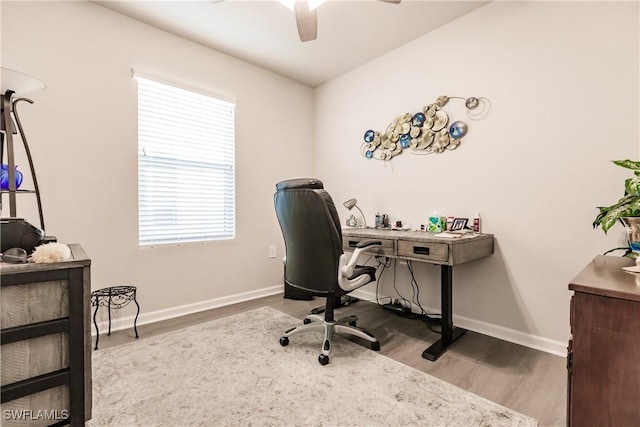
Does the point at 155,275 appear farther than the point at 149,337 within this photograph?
Yes

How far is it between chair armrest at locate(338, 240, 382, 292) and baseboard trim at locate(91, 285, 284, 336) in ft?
5.18

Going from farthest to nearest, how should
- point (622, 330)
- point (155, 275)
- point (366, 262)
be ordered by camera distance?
point (366, 262) → point (155, 275) → point (622, 330)

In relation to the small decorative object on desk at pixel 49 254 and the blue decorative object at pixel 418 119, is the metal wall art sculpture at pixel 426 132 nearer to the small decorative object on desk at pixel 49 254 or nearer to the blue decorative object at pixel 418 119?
the blue decorative object at pixel 418 119

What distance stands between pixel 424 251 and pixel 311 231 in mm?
787

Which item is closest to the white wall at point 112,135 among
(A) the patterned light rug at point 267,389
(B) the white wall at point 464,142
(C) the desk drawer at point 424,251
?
(B) the white wall at point 464,142

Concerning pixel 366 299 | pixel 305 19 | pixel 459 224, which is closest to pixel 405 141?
pixel 459 224

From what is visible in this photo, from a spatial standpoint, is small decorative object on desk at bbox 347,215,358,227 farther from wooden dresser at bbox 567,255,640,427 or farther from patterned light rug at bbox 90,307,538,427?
wooden dresser at bbox 567,255,640,427

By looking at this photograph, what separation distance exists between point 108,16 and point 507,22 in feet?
9.94

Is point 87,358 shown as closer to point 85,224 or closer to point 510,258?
point 85,224

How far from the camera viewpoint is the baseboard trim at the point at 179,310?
90.5 inches

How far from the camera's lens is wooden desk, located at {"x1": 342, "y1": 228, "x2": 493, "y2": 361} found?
6.15 feet

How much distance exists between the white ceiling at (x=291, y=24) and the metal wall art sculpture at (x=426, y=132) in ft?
2.24

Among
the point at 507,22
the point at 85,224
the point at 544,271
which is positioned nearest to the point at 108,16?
the point at 85,224

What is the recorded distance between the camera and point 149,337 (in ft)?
7.14
